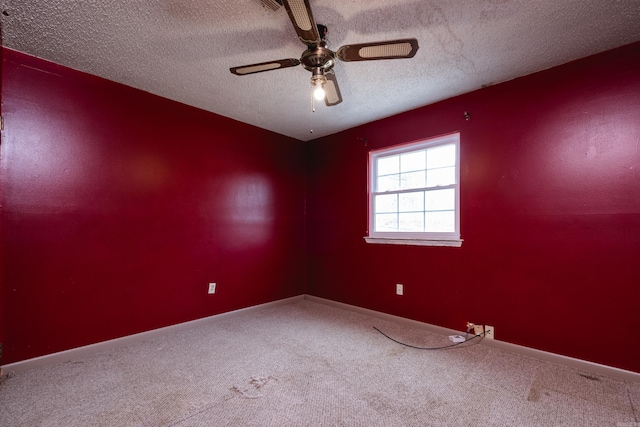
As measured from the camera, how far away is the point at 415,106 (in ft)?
10.7

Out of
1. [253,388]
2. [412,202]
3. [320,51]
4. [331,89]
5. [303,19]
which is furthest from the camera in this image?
[412,202]

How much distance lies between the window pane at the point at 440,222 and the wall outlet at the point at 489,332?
3.25 feet

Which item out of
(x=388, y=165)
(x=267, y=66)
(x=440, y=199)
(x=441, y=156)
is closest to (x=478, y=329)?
(x=440, y=199)

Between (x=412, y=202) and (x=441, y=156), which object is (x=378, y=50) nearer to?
(x=441, y=156)

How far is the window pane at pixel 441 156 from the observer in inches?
122

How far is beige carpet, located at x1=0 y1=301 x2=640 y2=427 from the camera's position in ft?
5.49

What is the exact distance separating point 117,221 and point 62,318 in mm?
921

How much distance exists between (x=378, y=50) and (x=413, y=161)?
2031 millimetres

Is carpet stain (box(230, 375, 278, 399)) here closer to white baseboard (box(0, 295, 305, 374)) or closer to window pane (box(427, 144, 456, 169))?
white baseboard (box(0, 295, 305, 374))

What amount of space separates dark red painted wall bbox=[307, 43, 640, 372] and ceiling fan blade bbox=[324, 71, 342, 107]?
1485 millimetres

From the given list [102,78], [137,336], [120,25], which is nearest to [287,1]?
[120,25]

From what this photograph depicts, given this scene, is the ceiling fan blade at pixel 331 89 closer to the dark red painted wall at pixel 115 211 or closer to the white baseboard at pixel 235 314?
the dark red painted wall at pixel 115 211

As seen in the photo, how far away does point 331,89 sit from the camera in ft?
6.94

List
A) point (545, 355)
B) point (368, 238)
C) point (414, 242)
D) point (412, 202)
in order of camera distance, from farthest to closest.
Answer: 1. point (368, 238)
2. point (412, 202)
3. point (414, 242)
4. point (545, 355)
